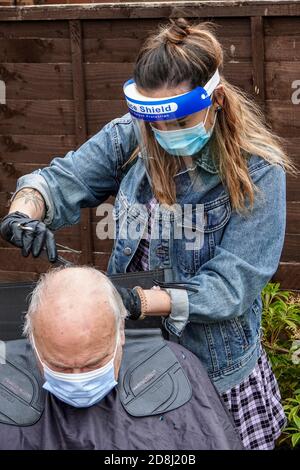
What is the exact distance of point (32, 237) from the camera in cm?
273

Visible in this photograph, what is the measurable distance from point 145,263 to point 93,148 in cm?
40

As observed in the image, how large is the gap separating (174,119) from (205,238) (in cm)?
40

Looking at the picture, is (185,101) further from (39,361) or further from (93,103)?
(93,103)

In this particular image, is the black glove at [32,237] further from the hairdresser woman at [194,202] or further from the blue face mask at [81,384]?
the blue face mask at [81,384]

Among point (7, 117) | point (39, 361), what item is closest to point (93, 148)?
point (39, 361)

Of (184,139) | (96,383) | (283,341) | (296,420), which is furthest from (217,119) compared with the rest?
(283,341)

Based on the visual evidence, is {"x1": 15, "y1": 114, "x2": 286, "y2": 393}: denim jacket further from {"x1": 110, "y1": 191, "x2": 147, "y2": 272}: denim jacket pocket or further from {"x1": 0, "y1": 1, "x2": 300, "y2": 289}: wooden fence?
{"x1": 0, "y1": 1, "x2": 300, "y2": 289}: wooden fence

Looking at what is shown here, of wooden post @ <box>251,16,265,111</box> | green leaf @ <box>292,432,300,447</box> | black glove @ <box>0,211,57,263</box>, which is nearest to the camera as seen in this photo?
black glove @ <box>0,211,57,263</box>

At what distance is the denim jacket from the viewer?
273 centimetres

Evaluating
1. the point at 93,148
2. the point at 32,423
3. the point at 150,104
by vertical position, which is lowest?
the point at 32,423

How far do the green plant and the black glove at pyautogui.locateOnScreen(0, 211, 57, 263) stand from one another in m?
1.80

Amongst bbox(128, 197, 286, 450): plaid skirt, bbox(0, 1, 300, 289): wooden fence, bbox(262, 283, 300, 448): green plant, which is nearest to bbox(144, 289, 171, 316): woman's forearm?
bbox(128, 197, 286, 450): plaid skirt

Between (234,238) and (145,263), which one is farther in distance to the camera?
(145,263)

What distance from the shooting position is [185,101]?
8.49 ft
